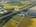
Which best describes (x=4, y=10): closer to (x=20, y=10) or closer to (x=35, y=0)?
(x=20, y=10)

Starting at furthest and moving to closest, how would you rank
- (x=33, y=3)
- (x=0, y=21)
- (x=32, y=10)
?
(x=33, y=3)
(x=32, y=10)
(x=0, y=21)

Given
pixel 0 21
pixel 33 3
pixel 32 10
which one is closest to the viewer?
pixel 0 21

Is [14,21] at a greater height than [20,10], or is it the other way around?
[20,10]

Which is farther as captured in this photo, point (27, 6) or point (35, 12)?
point (27, 6)

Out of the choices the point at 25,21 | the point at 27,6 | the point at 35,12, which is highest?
the point at 27,6

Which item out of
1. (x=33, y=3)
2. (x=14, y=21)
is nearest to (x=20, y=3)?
(x=33, y=3)

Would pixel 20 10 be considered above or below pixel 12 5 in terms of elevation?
below

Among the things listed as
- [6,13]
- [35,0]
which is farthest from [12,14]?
[35,0]

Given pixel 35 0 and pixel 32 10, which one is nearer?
pixel 32 10

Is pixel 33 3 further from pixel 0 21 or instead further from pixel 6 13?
pixel 0 21
